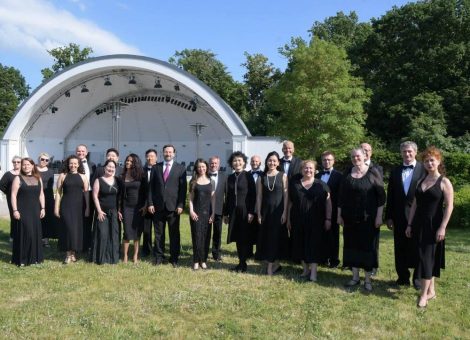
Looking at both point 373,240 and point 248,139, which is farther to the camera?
point 248,139

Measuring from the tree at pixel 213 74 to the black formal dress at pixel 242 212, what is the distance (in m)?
29.8

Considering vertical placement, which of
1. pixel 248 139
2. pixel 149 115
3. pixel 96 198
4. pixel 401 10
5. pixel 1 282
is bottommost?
pixel 1 282

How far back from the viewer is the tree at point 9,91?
139 ft

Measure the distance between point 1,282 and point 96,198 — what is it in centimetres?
158

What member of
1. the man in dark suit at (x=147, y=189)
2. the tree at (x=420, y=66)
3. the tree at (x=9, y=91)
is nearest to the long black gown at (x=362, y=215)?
the man in dark suit at (x=147, y=189)

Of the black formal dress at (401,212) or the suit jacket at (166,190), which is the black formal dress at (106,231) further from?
the black formal dress at (401,212)

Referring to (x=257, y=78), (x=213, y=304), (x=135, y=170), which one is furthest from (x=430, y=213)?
(x=257, y=78)

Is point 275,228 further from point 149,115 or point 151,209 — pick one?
point 149,115

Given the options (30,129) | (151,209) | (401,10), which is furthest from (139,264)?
(401,10)

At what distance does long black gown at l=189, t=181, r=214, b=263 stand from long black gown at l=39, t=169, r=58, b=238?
2978 millimetres

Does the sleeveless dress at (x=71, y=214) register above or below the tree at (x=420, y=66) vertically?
below

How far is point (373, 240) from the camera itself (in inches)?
202

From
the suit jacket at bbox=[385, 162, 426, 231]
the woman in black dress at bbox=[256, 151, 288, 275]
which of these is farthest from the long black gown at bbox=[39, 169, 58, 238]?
the suit jacket at bbox=[385, 162, 426, 231]

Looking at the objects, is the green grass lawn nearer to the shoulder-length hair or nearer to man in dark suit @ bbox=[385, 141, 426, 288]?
man in dark suit @ bbox=[385, 141, 426, 288]
